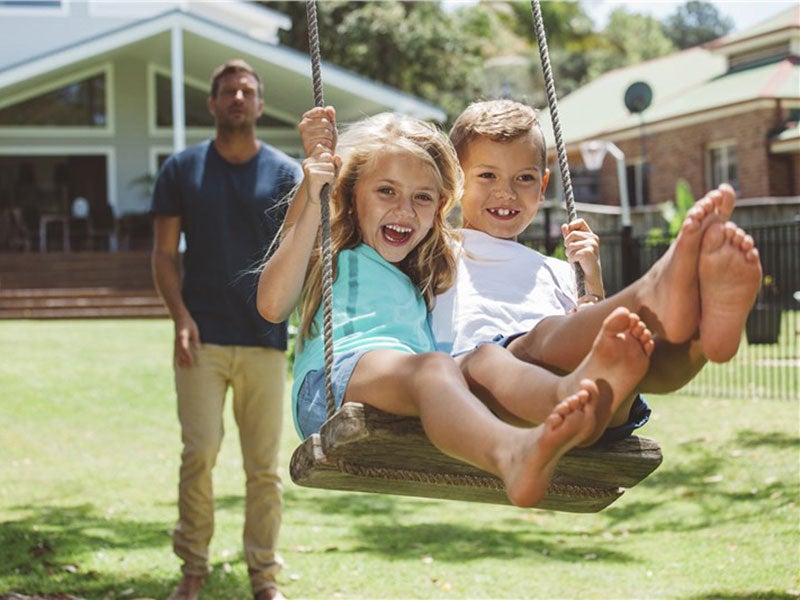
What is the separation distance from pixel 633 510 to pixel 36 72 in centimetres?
1717

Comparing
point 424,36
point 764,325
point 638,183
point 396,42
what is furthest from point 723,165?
point 764,325

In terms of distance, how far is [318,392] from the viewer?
125 inches

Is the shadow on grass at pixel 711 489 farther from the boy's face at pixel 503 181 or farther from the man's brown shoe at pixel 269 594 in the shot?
the boy's face at pixel 503 181

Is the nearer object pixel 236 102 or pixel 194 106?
pixel 236 102

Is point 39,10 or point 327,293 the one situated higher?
point 39,10

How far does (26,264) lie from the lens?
2155 cm

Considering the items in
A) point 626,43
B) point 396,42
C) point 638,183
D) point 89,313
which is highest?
point 626,43

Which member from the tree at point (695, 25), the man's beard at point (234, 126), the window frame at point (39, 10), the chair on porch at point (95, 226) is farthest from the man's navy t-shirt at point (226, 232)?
the tree at point (695, 25)

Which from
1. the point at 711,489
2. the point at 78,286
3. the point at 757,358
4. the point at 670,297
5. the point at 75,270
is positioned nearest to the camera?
the point at 670,297

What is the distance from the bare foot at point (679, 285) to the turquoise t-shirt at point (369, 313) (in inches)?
30.1

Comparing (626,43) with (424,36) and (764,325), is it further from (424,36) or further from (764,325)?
(764,325)

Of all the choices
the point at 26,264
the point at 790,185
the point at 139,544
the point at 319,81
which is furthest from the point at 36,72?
the point at 319,81

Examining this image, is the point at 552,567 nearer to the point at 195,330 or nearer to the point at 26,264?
the point at 195,330

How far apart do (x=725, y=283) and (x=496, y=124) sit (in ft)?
4.06
